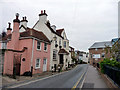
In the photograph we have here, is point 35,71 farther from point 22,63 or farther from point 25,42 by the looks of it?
point 25,42

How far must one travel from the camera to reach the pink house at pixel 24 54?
523 inches

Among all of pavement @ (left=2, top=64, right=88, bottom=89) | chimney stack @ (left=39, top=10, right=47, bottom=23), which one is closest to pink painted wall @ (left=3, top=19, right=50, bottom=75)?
pavement @ (left=2, top=64, right=88, bottom=89)

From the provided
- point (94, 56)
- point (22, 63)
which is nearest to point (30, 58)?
point (22, 63)

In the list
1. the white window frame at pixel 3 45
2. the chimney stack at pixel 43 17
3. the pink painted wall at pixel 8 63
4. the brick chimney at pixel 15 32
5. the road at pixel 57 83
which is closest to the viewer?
the road at pixel 57 83

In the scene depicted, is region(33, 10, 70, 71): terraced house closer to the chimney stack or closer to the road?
the chimney stack

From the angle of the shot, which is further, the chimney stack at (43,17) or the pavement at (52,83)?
the chimney stack at (43,17)

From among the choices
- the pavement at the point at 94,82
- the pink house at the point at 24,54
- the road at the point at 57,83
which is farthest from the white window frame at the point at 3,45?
the pavement at the point at 94,82

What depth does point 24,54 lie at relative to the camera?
1527 centimetres

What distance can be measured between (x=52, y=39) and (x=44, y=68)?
6.35 m

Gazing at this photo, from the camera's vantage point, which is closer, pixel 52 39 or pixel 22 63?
pixel 22 63

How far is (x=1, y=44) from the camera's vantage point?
19344mm

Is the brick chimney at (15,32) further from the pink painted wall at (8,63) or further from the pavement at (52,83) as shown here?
the pavement at (52,83)

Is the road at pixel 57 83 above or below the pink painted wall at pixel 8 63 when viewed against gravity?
below

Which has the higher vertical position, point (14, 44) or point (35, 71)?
point (14, 44)
